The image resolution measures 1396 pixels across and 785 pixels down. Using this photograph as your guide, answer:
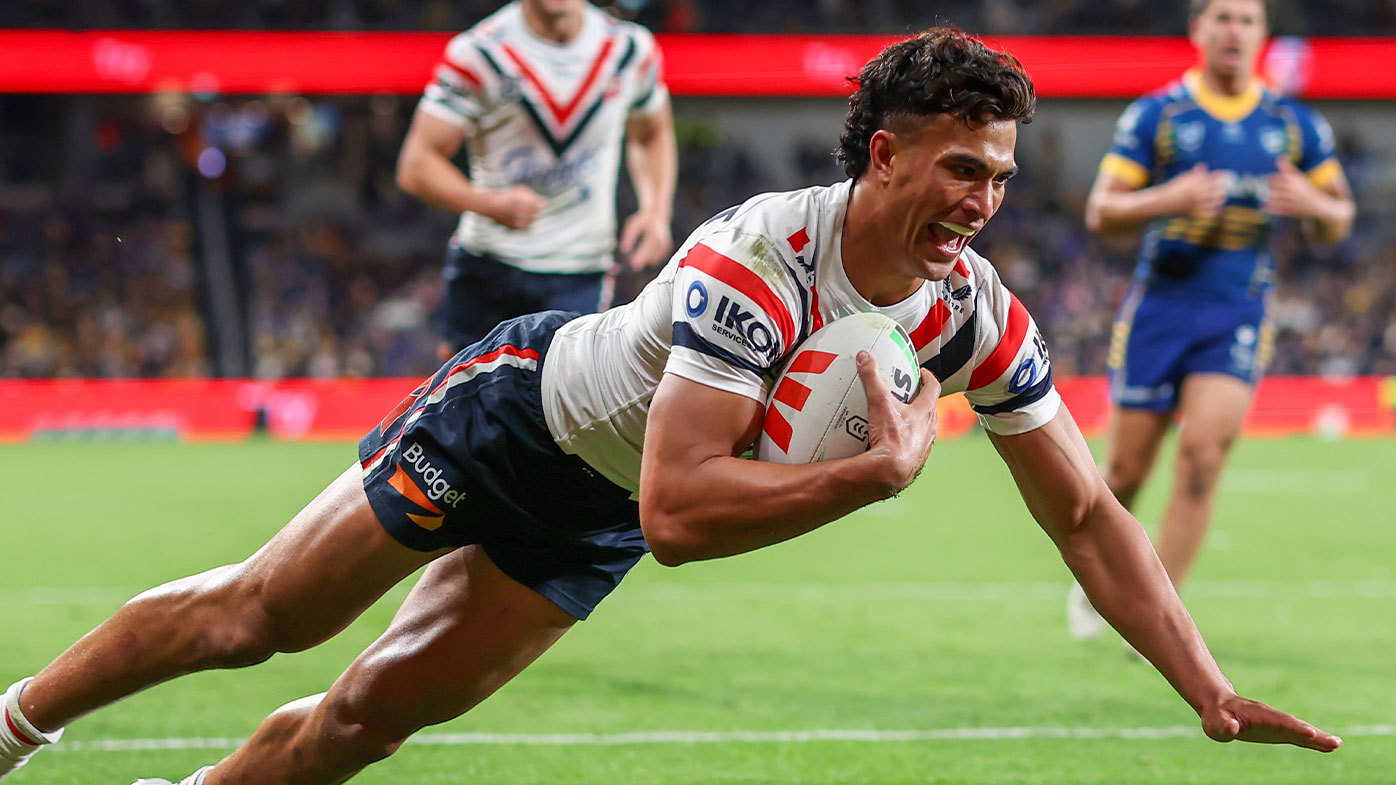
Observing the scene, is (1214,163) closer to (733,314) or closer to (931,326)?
(931,326)

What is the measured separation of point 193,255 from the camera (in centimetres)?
2231

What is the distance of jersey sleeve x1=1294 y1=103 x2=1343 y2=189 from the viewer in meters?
6.44

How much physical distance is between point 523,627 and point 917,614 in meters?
3.81

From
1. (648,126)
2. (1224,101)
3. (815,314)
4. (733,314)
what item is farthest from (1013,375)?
(1224,101)

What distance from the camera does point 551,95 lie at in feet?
19.1

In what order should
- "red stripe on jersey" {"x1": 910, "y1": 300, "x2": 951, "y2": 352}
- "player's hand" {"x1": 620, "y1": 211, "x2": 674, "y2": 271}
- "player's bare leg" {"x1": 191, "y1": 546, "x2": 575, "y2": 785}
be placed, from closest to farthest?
"red stripe on jersey" {"x1": 910, "y1": 300, "x2": 951, "y2": 352}, "player's bare leg" {"x1": 191, "y1": 546, "x2": 575, "y2": 785}, "player's hand" {"x1": 620, "y1": 211, "x2": 674, "y2": 271}

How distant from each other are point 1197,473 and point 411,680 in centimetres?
377

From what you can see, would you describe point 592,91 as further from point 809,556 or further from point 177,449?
point 177,449

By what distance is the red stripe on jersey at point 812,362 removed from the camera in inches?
113

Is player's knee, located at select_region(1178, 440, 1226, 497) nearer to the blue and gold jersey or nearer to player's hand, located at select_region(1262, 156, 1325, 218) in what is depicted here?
the blue and gold jersey

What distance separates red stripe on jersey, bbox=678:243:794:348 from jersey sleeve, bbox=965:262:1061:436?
1.65 ft

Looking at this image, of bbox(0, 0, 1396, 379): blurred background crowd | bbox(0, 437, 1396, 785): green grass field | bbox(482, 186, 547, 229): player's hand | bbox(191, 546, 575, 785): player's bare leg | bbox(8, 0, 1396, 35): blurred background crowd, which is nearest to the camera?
bbox(191, 546, 575, 785): player's bare leg

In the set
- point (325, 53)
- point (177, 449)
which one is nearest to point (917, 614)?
point (177, 449)

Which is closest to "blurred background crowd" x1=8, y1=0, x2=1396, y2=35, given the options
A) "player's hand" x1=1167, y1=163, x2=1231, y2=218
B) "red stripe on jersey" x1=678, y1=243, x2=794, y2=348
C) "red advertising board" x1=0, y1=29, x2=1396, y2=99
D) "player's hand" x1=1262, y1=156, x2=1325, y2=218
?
"red advertising board" x1=0, y1=29, x2=1396, y2=99
